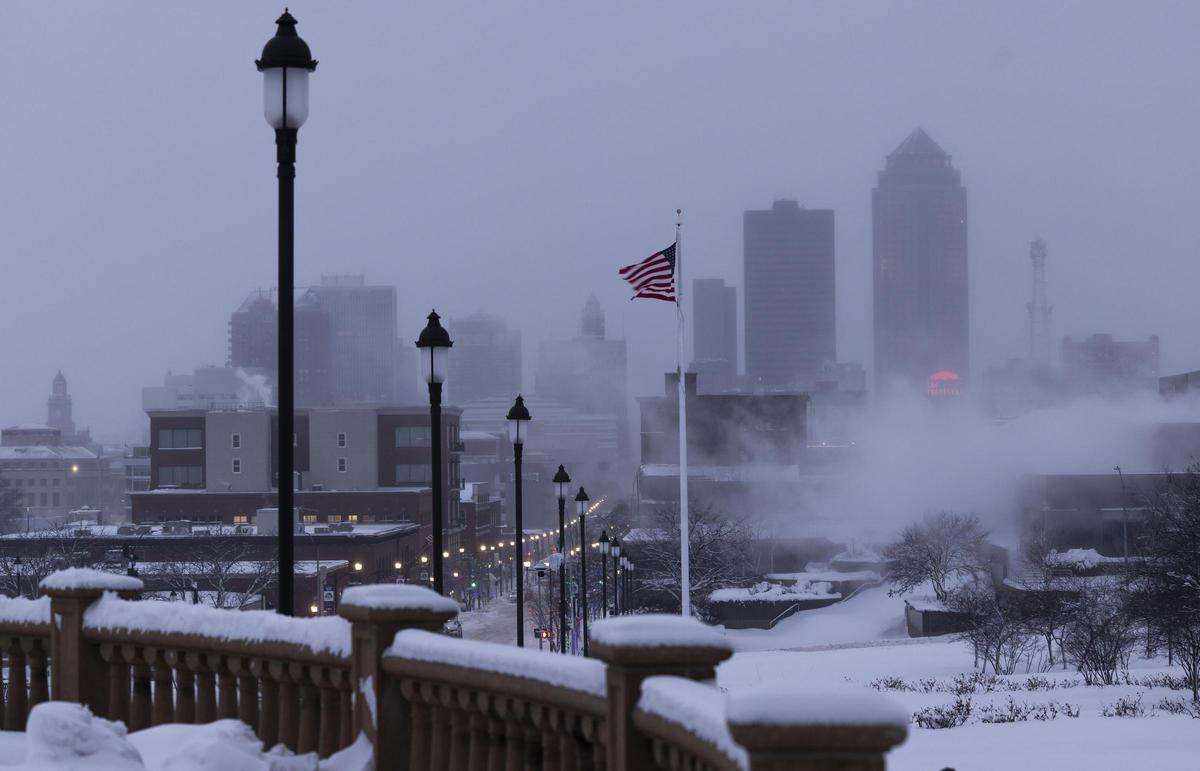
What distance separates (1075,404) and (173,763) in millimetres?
175853

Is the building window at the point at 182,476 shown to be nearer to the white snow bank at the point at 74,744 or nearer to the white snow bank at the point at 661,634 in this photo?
the white snow bank at the point at 74,744

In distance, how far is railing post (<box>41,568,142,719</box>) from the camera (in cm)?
1009

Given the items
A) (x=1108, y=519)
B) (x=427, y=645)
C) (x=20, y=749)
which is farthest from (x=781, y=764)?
(x=1108, y=519)

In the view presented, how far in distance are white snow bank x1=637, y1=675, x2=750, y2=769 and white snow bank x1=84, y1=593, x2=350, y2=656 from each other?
10.2 feet

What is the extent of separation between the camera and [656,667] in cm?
577

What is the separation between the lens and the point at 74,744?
8070 mm

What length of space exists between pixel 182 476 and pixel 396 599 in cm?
11831

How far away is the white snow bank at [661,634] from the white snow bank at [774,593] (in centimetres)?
8757

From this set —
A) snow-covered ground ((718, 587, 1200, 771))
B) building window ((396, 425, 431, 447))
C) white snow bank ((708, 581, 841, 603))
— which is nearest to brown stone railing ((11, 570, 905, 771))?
snow-covered ground ((718, 587, 1200, 771))

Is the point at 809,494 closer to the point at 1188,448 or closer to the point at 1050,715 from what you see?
the point at 1188,448

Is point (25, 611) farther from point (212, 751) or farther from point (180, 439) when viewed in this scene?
point (180, 439)

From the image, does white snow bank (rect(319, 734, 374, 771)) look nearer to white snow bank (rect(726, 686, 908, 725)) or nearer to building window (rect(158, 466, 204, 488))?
white snow bank (rect(726, 686, 908, 725))

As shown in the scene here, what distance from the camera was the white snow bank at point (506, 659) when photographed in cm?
624

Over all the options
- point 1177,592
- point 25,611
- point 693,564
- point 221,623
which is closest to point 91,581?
point 25,611
